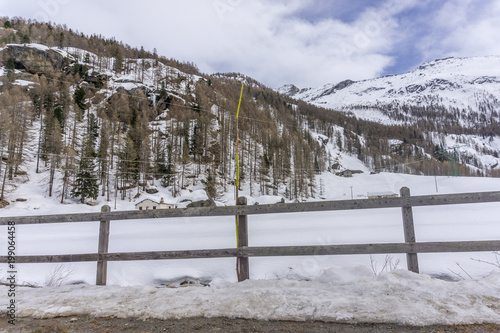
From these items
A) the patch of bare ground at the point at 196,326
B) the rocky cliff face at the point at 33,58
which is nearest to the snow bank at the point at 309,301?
the patch of bare ground at the point at 196,326

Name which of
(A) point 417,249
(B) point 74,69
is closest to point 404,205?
(A) point 417,249

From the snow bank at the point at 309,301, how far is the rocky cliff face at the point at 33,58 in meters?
96.7

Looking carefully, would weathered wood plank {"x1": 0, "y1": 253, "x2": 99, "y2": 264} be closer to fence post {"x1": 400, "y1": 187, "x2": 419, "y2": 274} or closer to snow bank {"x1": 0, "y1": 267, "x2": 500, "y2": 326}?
snow bank {"x1": 0, "y1": 267, "x2": 500, "y2": 326}

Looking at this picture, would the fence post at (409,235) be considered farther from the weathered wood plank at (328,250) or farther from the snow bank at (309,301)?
the snow bank at (309,301)

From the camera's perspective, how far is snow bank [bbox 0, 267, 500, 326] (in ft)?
8.43

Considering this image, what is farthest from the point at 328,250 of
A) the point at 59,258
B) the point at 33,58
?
the point at 33,58

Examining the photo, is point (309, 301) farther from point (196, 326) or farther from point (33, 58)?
point (33, 58)

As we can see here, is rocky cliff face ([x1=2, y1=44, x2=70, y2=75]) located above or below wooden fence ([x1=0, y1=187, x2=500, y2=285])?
above

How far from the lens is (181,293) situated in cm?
344

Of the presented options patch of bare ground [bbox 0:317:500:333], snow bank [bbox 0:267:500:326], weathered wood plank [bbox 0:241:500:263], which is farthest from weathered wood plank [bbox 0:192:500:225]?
patch of bare ground [bbox 0:317:500:333]

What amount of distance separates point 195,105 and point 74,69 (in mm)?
40403

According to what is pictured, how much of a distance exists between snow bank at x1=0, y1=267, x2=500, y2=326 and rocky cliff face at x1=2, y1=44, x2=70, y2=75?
96.7m

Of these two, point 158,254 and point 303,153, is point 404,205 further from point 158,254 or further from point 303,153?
point 303,153

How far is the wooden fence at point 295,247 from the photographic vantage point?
3.69 meters
